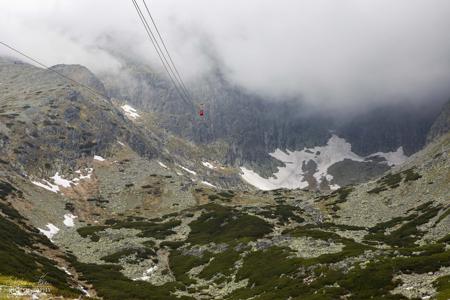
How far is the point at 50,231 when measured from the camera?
11694cm

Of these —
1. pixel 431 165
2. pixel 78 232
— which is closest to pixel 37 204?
pixel 78 232

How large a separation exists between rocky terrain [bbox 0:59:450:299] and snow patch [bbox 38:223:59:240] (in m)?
0.45

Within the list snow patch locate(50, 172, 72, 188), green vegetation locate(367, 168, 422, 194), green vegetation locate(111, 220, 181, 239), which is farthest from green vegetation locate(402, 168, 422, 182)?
snow patch locate(50, 172, 72, 188)

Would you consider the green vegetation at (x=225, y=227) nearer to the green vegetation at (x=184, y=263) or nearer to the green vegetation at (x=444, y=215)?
the green vegetation at (x=184, y=263)

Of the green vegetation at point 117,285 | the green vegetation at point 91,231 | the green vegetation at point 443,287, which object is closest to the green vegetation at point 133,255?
the green vegetation at point 117,285

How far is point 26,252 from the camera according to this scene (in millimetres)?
82812

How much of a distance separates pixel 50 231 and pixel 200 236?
131 feet

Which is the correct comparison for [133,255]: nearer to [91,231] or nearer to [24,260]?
[24,260]

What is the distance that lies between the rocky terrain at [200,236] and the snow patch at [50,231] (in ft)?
1.49

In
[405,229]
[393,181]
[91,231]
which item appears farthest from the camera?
[393,181]

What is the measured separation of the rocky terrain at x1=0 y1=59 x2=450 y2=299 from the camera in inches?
2140

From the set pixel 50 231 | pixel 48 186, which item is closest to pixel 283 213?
pixel 50 231

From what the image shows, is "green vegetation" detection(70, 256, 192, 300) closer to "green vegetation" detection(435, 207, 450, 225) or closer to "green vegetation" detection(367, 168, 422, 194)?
"green vegetation" detection(435, 207, 450, 225)

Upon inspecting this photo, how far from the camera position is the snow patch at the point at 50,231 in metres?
113
